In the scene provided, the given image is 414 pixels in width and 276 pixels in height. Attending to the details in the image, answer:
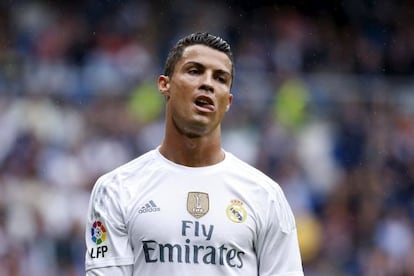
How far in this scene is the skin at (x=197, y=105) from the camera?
5.43 meters

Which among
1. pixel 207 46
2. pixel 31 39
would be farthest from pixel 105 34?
pixel 207 46

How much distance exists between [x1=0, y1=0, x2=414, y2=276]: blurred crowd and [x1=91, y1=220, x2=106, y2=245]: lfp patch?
6455mm

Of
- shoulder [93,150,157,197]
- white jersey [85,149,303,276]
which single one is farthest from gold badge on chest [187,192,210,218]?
shoulder [93,150,157,197]

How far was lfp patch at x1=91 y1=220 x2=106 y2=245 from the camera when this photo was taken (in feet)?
17.4

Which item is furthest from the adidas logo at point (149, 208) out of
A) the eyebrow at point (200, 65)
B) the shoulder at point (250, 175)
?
the eyebrow at point (200, 65)

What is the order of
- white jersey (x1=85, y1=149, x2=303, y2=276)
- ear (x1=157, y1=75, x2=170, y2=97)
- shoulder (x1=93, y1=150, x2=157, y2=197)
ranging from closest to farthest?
white jersey (x1=85, y1=149, x2=303, y2=276) → shoulder (x1=93, y1=150, x2=157, y2=197) → ear (x1=157, y1=75, x2=170, y2=97)

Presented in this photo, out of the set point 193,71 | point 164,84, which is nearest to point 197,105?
point 193,71

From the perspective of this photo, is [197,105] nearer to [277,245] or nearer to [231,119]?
[277,245]

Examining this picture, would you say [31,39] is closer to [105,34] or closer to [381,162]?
[105,34]

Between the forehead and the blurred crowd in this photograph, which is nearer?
the forehead

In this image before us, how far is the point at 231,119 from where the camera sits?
44.1 feet

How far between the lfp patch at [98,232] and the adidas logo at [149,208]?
0.19 m

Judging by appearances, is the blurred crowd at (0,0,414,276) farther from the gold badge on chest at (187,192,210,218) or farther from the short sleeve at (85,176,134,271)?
the gold badge on chest at (187,192,210,218)

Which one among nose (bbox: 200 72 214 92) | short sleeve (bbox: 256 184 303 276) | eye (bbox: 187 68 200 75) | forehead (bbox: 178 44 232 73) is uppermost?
forehead (bbox: 178 44 232 73)
